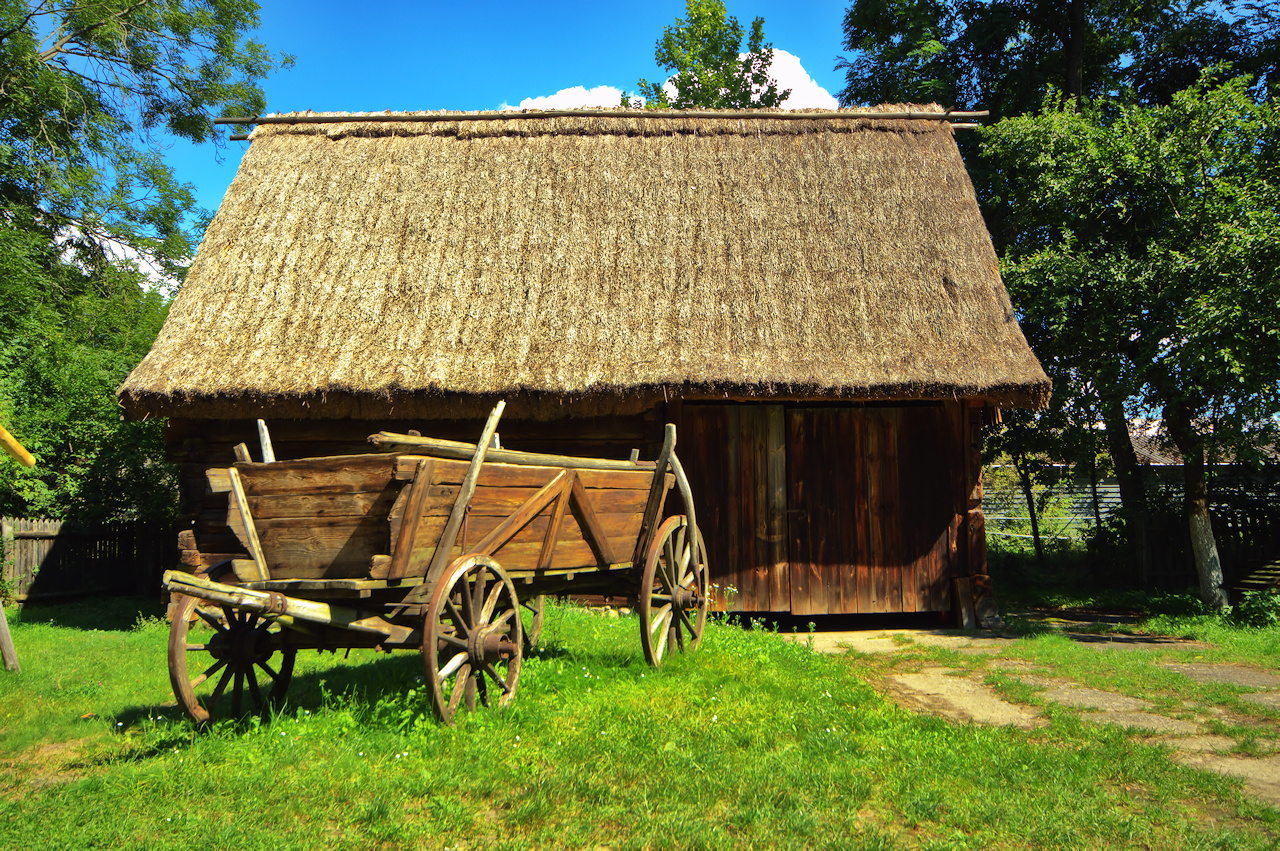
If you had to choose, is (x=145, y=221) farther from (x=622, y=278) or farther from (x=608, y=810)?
(x=608, y=810)

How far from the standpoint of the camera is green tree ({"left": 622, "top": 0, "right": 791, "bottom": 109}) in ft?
67.4

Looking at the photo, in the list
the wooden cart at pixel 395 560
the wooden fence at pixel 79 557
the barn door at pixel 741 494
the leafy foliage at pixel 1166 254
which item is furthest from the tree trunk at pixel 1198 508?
the wooden fence at pixel 79 557

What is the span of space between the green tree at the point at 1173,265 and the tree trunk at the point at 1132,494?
0.77 meters

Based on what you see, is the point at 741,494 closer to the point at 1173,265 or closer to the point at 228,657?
the point at 1173,265

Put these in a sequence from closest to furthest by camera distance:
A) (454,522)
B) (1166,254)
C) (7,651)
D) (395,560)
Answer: (395,560), (454,522), (7,651), (1166,254)

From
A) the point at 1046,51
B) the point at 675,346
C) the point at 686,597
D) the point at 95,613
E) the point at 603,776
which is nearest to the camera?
the point at 603,776

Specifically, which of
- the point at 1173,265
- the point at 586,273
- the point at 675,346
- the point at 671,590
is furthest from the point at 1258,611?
the point at 586,273

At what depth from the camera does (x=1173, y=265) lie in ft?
25.6

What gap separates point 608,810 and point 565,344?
5080 millimetres

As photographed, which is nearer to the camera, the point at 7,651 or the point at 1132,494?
the point at 7,651

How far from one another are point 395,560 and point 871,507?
547 cm

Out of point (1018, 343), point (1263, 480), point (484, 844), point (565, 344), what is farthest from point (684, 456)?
point (1263, 480)

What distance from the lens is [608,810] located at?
3074 millimetres

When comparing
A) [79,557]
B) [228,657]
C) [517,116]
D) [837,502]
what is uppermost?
[517,116]
